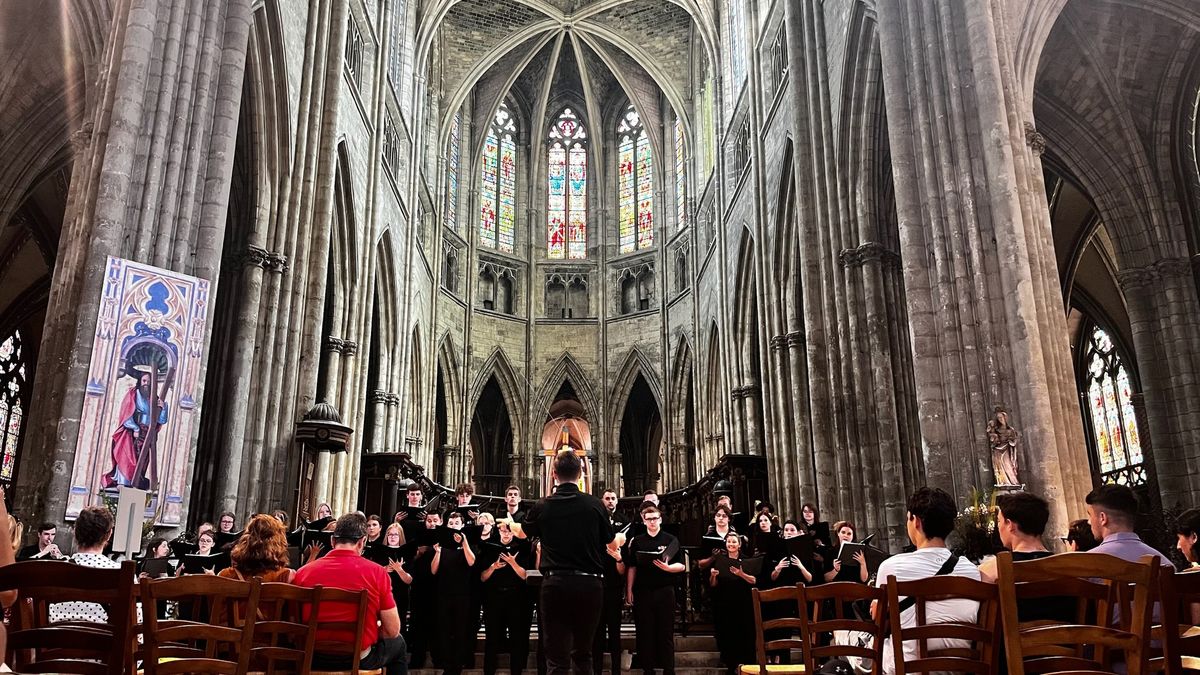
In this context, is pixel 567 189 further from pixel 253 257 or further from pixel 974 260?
pixel 974 260

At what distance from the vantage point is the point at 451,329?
32625mm

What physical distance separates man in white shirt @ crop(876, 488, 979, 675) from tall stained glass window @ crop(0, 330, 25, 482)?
2593 cm

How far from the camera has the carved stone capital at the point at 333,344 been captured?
2025 cm

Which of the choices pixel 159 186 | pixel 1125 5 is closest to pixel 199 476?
pixel 159 186

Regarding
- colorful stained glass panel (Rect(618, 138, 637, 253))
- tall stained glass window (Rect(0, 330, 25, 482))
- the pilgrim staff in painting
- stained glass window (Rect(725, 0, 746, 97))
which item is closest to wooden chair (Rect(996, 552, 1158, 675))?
the pilgrim staff in painting

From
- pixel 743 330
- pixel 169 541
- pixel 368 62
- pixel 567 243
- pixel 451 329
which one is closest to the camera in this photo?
pixel 169 541

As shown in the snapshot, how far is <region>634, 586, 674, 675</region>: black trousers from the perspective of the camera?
800 cm

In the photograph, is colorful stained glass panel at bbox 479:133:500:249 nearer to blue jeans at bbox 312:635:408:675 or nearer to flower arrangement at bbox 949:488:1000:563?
flower arrangement at bbox 949:488:1000:563

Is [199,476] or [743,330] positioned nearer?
[199,476]

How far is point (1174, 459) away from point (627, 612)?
37.3 ft

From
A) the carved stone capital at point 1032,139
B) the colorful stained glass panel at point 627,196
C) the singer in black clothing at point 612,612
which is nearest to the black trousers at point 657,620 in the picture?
the singer in black clothing at point 612,612

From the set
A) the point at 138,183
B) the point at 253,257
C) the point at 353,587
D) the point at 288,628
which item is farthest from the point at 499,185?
the point at 288,628

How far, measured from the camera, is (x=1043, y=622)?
3926mm

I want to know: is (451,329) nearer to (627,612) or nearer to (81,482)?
(627,612)
